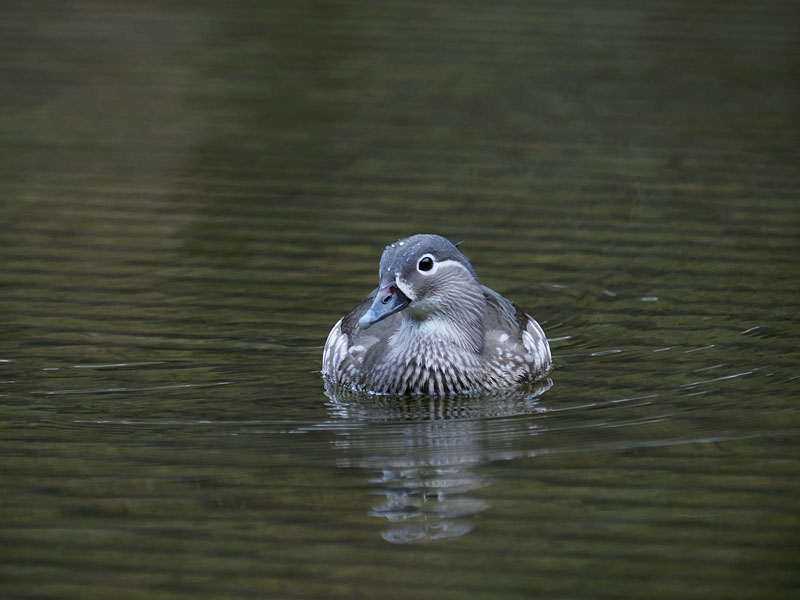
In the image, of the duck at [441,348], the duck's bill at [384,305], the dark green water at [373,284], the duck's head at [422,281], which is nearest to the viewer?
the dark green water at [373,284]

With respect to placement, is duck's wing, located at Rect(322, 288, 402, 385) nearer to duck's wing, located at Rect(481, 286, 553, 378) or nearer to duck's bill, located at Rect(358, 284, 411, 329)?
duck's bill, located at Rect(358, 284, 411, 329)

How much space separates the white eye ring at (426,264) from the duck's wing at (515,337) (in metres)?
0.76

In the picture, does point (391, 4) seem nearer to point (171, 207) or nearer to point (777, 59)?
point (777, 59)

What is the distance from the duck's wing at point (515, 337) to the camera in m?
10.1

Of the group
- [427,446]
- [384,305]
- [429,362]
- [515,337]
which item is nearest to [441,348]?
[429,362]

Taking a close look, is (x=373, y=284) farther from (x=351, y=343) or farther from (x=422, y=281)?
(x=422, y=281)

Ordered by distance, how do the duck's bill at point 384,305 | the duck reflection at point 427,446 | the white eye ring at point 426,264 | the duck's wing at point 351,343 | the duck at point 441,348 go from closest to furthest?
the duck reflection at point 427,446 → the duck's bill at point 384,305 → the white eye ring at point 426,264 → the duck at point 441,348 → the duck's wing at point 351,343

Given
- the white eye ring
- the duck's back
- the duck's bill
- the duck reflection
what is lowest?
the duck reflection

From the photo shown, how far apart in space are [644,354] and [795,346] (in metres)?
1.01

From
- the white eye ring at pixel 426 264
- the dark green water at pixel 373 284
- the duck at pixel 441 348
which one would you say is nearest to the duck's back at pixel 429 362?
the duck at pixel 441 348

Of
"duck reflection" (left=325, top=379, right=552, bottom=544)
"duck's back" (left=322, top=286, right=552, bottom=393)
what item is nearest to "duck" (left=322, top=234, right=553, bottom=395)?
"duck's back" (left=322, top=286, right=552, bottom=393)

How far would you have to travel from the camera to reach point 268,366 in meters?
10.3

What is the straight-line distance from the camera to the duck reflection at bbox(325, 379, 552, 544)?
753 centimetres

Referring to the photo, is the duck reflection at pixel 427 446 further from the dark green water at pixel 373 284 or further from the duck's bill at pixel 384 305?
the duck's bill at pixel 384 305
